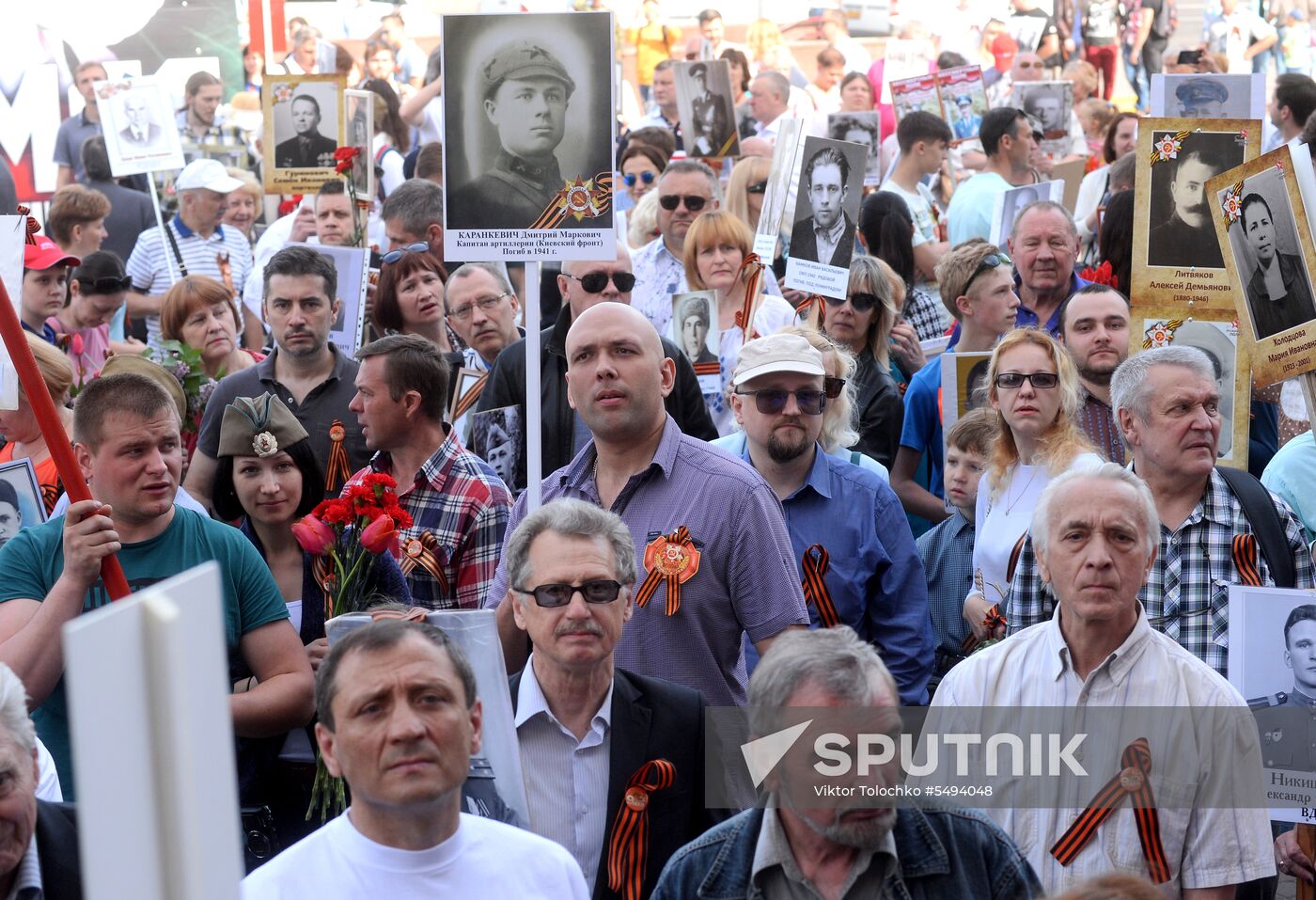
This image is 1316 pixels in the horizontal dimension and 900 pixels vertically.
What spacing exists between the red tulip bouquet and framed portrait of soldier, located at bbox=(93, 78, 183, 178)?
7010 millimetres

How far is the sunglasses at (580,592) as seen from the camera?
12.3 feet

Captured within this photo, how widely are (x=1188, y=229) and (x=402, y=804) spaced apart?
4.08 m

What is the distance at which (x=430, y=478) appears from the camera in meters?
5.16

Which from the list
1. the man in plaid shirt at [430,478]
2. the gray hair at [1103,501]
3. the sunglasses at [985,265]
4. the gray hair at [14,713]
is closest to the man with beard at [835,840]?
the gray hair at [1103,501]

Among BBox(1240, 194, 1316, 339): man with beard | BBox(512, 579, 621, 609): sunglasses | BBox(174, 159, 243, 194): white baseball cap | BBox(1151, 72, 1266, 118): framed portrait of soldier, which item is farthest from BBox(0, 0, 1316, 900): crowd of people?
BBox(174, 159, 243, 194): white baseball cap

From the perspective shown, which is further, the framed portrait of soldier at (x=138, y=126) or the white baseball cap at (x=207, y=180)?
the framed portrait of soldier at (x=138, y=126)

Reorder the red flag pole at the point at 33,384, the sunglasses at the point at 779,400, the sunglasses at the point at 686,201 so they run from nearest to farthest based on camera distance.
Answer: the red flag pole at the point at 33,384 → the sunglasses at the point at 779,400 → the sunglasses at the point at 686,201

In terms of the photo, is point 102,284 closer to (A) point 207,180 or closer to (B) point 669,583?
(A) point 207,180

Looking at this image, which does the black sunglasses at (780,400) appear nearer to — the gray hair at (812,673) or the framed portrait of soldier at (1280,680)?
the framed portrait of soldier at (1280,680)

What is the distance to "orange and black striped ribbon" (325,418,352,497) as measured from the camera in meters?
5.77

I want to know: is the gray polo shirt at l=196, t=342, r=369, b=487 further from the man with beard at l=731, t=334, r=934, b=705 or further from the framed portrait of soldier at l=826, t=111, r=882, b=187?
the framed portrait of soldier at l=826, t=111, r=882, b=187

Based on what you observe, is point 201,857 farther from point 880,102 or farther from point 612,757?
point 880,102

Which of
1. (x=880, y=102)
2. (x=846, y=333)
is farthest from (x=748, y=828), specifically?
(x=880, y=102)

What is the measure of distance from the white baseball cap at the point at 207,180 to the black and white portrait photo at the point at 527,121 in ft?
17.7
